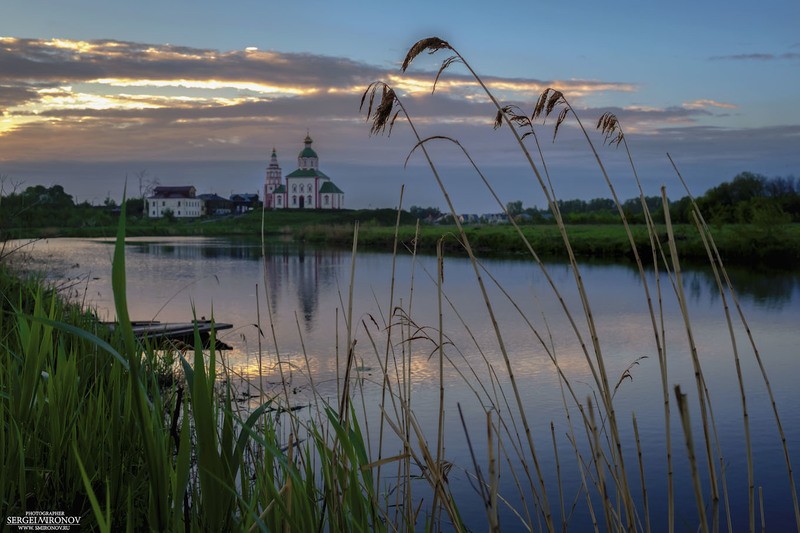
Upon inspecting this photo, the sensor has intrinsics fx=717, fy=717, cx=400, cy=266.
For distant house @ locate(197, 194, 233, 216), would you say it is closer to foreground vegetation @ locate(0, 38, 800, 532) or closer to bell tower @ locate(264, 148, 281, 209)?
bell tower @ locate(264, 148, 281, 209)

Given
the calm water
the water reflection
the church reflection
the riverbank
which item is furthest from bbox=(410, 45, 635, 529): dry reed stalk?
the water reflection

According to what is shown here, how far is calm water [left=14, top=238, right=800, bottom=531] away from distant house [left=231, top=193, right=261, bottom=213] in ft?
302

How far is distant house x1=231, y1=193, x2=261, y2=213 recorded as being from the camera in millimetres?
116688

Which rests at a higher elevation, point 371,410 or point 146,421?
point 146,421

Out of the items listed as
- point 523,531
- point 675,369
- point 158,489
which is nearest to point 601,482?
point 158,489

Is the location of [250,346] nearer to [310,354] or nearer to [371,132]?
[310,354]

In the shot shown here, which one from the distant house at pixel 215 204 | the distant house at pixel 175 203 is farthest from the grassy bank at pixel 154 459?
the distant house at pixel 215 204

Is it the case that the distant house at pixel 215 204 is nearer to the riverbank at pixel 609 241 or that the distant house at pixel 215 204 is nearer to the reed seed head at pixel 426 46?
the riverbank at pixel 609 241

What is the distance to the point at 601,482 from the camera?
2045 millimetres

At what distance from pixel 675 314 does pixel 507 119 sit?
16076 mm

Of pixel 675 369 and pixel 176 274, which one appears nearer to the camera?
pixel 675 369

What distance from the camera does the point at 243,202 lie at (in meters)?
119

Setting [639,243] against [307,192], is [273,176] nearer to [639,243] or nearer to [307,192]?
[307,192]

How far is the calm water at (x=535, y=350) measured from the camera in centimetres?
580
